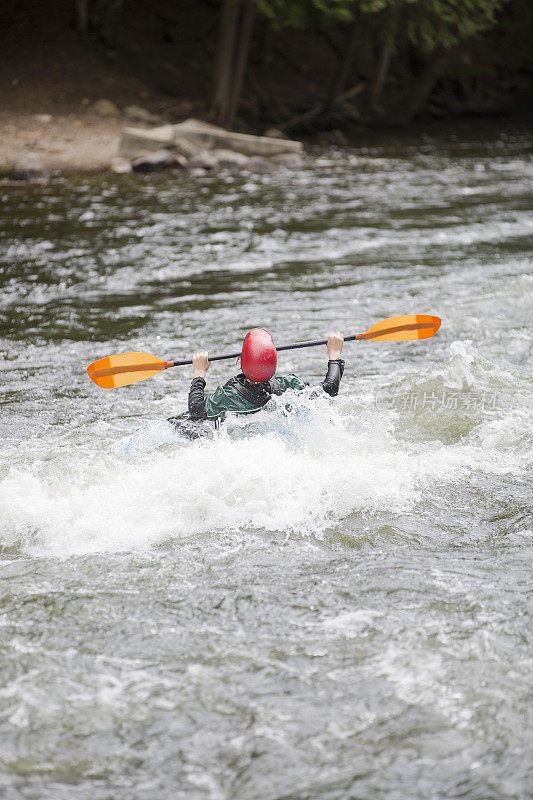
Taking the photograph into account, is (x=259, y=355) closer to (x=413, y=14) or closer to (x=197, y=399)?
(x=197, y=399)

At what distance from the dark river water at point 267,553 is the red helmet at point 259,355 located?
1.44 feet

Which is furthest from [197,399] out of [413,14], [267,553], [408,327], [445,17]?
[413,14]

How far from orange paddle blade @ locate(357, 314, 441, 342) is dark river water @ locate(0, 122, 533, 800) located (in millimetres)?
625

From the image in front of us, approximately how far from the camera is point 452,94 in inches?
1131

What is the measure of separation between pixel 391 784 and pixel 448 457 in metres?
3.24

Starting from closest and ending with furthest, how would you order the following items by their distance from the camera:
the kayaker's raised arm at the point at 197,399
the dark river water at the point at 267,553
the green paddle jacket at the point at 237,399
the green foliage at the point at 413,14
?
the dark river water at the point at 267,553, the kayaker's raised arm at the point at 197,399, the green paddle jacket at the point at 237,399, the green foliage at the point at 413,14

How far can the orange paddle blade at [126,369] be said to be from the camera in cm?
664

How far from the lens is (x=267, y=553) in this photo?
16.3 feet

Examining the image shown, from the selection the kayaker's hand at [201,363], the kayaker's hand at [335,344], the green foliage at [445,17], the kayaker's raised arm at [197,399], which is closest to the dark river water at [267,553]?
the kayaker's raised arm at [197,399]

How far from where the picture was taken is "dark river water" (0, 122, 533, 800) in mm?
3492

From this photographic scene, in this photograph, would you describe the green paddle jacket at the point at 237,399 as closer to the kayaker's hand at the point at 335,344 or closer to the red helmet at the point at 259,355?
the red helmet at the point at 259,355

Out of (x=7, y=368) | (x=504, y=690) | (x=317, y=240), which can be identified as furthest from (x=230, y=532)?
(x=317, y=240)

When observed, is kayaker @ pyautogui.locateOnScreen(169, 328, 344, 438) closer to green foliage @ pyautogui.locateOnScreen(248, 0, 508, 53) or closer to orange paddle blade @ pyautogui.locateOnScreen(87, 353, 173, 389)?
orange paddle blade @ pyautogui.locateOnScreen(87, 353, 173, 389)

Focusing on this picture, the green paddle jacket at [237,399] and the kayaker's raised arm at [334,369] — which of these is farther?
the kayaker's raised arm at [334,369]
